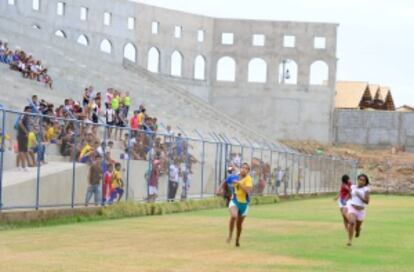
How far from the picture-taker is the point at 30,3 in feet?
237

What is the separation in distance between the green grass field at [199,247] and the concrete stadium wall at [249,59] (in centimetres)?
Answer: 5185

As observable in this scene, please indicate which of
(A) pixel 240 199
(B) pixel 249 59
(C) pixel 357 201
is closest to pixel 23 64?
(C) pixel 357 201

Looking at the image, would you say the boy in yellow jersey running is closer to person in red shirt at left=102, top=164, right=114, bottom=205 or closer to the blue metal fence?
the blue metal fence

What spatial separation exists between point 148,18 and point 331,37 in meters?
14.8

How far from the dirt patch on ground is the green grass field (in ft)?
147

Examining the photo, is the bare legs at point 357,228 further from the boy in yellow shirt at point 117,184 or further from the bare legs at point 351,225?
the boy in yellow shirt at point 117,184

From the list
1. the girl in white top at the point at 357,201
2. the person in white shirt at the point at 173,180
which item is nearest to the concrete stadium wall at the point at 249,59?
the person in white shirt at the point at 173,180

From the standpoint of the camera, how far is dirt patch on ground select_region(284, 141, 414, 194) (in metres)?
78.4

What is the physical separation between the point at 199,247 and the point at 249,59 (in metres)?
65.4

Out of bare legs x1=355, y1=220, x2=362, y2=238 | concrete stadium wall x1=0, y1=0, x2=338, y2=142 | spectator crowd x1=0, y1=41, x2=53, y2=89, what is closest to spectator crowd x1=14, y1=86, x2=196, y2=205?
spectator crowd x1=0, y1=41, x2=53, y2=89

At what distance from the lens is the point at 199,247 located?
23.3m

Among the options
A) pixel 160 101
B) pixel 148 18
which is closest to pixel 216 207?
pixel 160 101

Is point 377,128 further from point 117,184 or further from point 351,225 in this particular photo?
point 351,225

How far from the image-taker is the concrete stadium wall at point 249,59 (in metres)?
85.2
